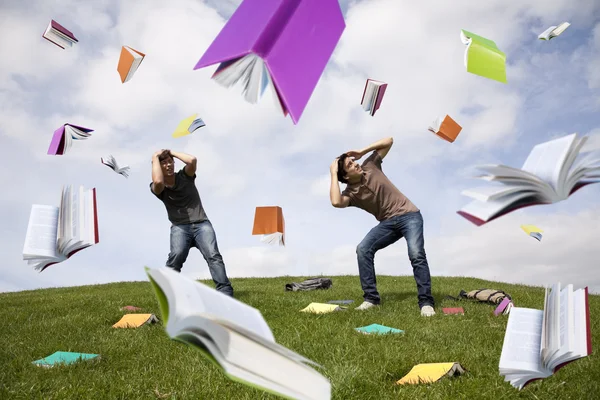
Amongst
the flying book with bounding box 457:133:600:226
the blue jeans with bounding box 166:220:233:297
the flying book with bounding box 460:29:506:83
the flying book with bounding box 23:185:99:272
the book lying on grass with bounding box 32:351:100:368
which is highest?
the flying book with bounding box 460:29:506:83

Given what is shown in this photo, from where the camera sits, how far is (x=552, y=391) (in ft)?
9.16

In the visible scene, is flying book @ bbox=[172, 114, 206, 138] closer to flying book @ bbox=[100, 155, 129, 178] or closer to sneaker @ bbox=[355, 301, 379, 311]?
flying book @ bbox=[100, 155, 129, 178]

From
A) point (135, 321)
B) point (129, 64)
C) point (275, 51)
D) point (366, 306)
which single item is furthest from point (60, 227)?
point (366, 306)

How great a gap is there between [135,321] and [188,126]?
89.6 inches

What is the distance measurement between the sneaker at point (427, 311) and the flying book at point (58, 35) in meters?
4.46

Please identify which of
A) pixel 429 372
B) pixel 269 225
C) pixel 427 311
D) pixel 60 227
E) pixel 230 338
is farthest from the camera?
pixel 269 225

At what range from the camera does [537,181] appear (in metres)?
0.99

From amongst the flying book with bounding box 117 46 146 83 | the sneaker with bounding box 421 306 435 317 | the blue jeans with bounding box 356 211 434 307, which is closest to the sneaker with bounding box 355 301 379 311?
the blue jeans with bounding box 356 211 434 307

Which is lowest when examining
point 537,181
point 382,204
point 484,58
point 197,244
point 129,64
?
point 197,244

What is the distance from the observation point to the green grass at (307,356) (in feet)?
9.11

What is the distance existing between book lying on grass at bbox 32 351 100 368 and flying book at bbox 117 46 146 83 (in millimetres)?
2121

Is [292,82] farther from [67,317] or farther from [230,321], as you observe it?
[67,317]

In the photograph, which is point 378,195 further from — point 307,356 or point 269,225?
point 307,356

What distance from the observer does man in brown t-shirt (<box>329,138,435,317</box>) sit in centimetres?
540
